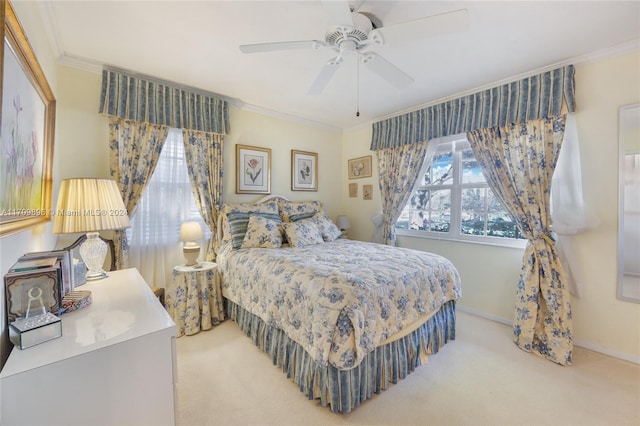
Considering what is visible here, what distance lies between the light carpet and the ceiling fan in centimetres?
222

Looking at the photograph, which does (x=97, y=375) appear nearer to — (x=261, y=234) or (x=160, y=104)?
(x=261, y=234)

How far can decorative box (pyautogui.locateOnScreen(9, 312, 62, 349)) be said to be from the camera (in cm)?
84

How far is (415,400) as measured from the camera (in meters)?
1.70

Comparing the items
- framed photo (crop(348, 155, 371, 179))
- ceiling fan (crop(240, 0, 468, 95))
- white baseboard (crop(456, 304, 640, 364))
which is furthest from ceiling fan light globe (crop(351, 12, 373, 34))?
white baseboard (crop(456, 304, 640, 364))

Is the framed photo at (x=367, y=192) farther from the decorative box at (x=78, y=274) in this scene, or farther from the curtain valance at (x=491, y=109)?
the decorative box at (x=78, y=274)

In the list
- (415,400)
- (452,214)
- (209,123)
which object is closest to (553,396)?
(415,400)

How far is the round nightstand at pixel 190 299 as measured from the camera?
2.46m

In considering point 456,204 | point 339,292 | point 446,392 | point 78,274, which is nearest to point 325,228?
point 456,204

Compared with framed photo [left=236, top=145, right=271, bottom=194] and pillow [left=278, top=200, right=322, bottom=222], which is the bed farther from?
framed photo [left=236, top=145, right=271, bottom=194]

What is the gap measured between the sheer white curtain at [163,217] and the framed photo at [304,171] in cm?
147

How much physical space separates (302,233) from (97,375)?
7.23 feet

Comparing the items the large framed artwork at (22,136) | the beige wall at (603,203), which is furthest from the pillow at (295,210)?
the beige wall at (603,203)

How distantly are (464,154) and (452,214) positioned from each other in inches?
29.0

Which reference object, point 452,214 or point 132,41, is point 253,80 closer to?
point 132,41
